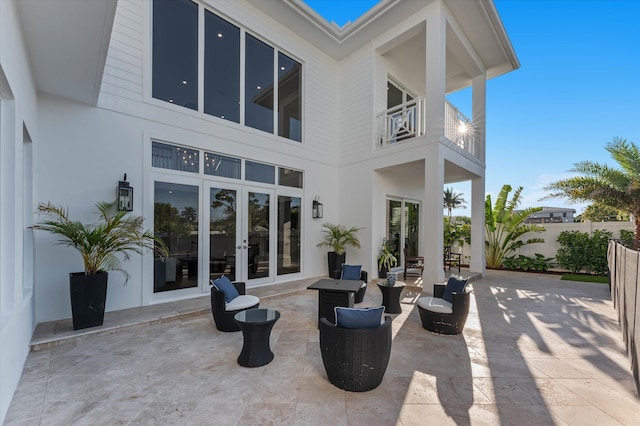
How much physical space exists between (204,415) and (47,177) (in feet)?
15.2

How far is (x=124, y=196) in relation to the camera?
5012 mm

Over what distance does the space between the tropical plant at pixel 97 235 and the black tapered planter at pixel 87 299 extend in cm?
17

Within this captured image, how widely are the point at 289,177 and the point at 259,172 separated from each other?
3.24 ft

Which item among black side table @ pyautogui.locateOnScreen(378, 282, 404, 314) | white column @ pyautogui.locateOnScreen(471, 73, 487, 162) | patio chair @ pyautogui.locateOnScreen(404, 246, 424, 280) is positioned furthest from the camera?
white column @ pyautogui.locateOnScreen(471, 73, 487, 162)

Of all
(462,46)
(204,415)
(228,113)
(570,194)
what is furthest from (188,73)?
(570,194)

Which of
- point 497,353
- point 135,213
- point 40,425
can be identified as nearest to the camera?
point 40,425

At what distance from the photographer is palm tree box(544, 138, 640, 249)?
25.0ft

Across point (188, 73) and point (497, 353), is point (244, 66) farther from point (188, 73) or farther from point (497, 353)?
point (497, 353)

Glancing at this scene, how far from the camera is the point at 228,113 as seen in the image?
679cm

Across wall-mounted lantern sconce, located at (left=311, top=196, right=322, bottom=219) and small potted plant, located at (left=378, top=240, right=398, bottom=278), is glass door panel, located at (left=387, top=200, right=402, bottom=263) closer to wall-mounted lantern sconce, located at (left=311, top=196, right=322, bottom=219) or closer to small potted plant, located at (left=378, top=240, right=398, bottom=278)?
small potted plant, located at (left=378, top=240, right=398, bottom=278)

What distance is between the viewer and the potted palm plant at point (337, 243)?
838 cm

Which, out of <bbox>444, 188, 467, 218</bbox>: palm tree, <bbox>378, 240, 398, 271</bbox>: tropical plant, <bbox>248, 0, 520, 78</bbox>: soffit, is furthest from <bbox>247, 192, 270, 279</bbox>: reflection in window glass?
<bbox>444, 188, 467, 218</bbox>: palm tree

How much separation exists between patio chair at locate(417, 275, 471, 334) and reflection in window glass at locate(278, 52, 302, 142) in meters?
5.79

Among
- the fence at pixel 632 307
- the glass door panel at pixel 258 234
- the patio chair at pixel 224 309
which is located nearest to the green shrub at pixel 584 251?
the fence at pixel 632 307
